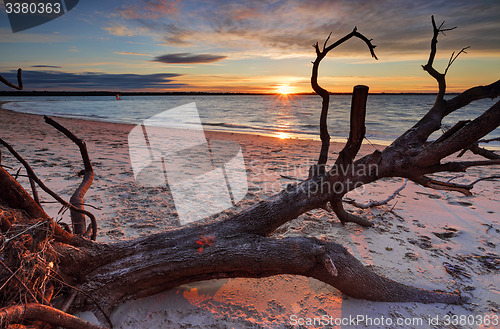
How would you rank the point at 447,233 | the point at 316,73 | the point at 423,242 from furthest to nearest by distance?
the point at 447,233 < the point at 423,242 < the point at 316,73

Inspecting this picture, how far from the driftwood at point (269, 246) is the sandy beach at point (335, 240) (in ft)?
0.58

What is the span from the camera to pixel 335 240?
375cm

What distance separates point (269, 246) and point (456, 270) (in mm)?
2386

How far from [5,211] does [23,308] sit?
0.65 m

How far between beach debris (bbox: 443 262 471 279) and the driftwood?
0.44 m

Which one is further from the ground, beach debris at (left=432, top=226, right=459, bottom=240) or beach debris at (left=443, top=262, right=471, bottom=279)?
beach debris at (left=432, top=226, right=459, bottom=240)

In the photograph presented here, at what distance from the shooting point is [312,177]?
288cm

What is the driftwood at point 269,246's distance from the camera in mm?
2125

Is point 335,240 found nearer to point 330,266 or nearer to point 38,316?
point 330,266

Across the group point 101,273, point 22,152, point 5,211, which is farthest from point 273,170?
point 22,152

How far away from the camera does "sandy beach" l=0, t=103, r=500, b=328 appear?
2.34 meters

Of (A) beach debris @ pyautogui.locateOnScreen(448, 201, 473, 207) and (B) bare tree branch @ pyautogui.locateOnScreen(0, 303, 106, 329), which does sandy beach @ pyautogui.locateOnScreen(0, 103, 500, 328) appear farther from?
(B) bare tree branch @ pyautogui.locateOnScreen(0, 303, 106, 329)

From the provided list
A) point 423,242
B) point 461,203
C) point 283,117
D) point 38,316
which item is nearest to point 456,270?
point 423,242

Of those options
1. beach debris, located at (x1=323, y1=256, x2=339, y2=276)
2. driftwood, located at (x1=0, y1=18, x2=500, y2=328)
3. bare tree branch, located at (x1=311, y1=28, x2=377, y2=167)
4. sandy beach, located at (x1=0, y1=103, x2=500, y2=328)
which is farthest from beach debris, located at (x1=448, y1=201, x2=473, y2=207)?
beach debris, located at (x1=323, y1=256, x2=339, y2=276)
